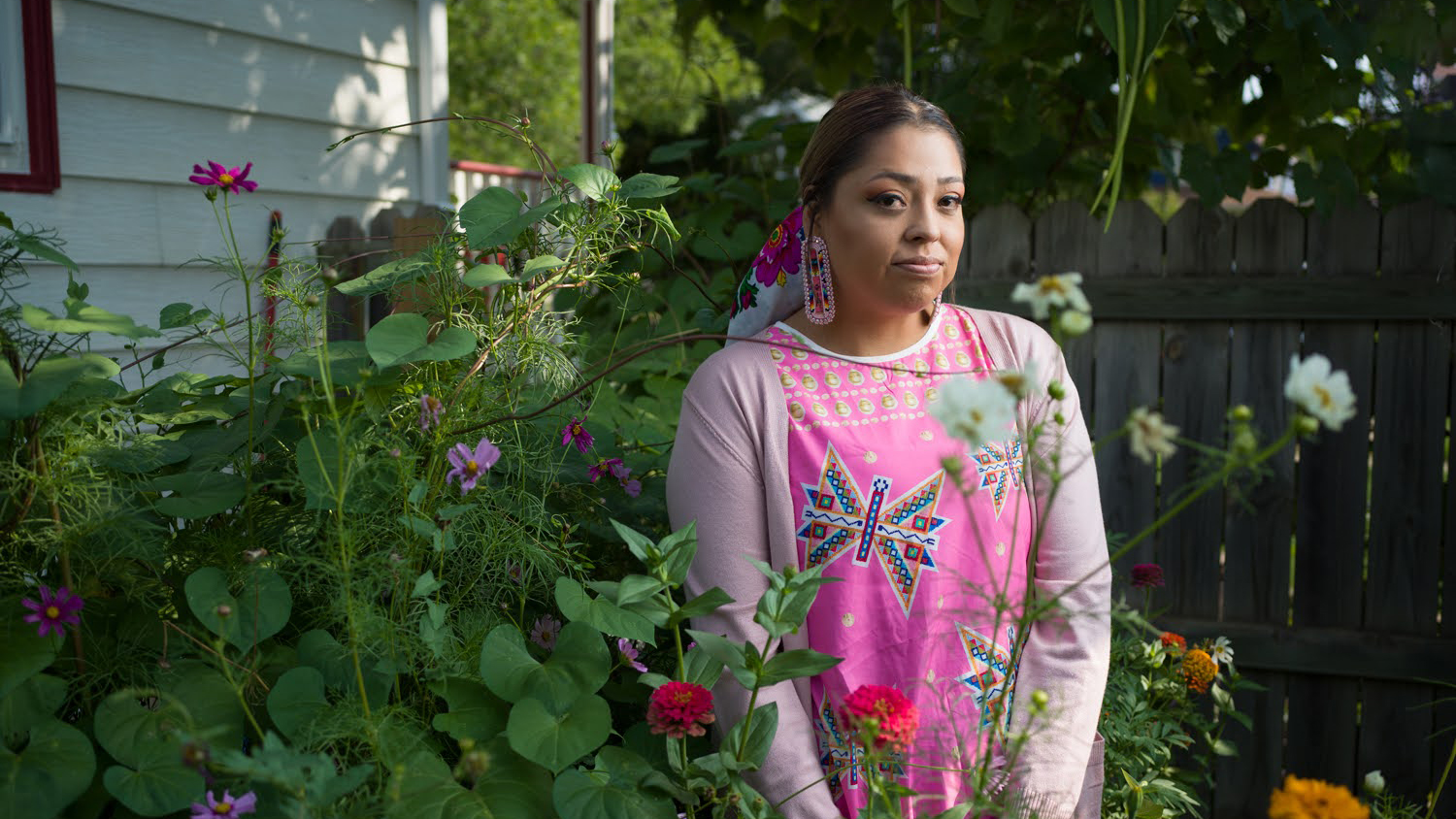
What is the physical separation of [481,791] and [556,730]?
9 centimetres

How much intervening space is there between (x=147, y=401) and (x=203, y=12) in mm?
1631

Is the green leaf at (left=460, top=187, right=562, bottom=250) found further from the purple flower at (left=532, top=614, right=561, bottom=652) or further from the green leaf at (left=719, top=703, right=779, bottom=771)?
the green leaf at (left=719, top=703, right=779, bottom=771)

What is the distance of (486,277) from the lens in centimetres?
125

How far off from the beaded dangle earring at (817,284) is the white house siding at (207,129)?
118 cm

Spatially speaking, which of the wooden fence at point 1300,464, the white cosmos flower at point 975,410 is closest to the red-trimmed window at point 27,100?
the white cosmos flower at point 975,410

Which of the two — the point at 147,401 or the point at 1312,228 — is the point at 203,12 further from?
the point at 1312,228

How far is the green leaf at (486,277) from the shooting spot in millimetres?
1250

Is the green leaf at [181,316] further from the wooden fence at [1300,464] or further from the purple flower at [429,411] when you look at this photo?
the wooden fence at [1300,464]

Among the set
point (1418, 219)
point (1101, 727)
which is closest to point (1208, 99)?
point (1418, 219)

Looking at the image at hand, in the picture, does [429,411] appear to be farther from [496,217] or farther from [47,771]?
[47,771]

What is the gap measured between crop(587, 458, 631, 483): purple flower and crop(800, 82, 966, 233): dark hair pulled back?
0.42 metres

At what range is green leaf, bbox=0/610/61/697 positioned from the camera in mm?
1051

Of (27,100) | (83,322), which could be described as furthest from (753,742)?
(27,100)

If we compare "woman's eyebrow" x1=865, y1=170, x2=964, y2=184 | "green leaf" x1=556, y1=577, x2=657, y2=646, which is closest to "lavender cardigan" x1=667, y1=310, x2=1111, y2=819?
"green leaf" x1=556, y1=577, x2=657, y2=646
